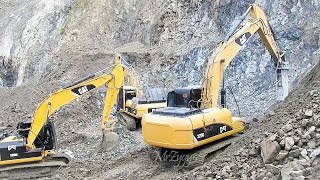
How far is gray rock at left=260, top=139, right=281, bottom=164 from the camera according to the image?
643 cm

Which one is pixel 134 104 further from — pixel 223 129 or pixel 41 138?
pixel 223 129

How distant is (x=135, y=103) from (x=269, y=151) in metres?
7.48

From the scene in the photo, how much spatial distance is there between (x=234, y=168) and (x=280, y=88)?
16.6ft

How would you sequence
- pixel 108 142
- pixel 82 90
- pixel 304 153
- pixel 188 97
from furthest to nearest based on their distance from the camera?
pixel 108 142 < pixel 82 90 < pixel 188 97 < pixel 304 153

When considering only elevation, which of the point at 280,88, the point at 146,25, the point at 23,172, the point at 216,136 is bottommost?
the point at 23,172

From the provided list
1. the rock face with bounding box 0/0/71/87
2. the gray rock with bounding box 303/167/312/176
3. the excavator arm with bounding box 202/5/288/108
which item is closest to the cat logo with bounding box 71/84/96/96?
the excavator arm with bounding box 202/5/288/108

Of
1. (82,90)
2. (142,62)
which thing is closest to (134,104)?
(82,90)

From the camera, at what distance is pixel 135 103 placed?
44.8 ft

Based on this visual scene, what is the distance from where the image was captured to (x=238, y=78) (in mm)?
14867

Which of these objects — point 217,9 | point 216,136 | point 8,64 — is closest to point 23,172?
point 216,136

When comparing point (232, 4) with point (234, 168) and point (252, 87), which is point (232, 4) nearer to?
point (252, 87)

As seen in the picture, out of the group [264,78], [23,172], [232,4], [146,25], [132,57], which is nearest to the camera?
[23,172]

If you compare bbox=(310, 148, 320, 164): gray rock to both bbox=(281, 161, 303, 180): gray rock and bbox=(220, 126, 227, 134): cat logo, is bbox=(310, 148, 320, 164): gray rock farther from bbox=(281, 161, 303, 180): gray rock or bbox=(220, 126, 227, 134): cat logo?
bbox=(220, 126, 227, 134): cat logo

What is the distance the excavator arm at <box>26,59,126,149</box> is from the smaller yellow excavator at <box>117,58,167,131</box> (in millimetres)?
2257
